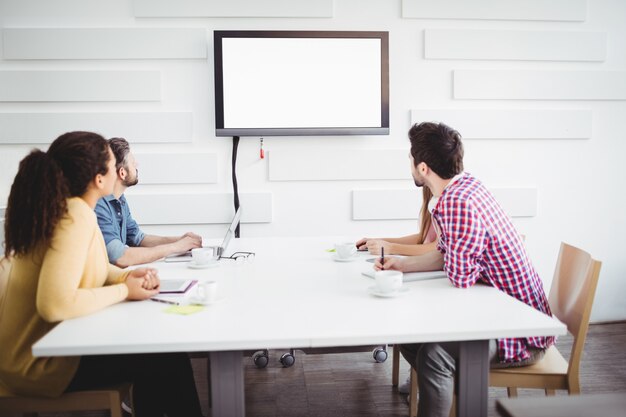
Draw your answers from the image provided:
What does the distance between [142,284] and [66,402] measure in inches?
15.8

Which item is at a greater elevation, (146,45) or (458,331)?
(146,45)

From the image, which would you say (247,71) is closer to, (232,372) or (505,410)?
(232,372)

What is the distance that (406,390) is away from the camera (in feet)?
8.79

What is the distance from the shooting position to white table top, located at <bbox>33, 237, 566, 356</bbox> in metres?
1.34

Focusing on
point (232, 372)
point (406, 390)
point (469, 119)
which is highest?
point (469, 119)

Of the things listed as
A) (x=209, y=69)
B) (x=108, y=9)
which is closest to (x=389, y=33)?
(x=209, y=69)

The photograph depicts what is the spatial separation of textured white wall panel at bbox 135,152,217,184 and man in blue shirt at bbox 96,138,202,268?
79cm

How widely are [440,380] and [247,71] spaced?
95.8 inches

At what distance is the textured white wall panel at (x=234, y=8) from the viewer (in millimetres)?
3508

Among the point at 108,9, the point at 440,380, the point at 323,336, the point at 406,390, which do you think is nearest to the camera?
the point at 323,336

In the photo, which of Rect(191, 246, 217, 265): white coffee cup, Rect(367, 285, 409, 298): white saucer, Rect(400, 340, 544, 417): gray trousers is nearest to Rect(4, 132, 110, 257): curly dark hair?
Rect(191, 246, 217, 265): white coffee cup

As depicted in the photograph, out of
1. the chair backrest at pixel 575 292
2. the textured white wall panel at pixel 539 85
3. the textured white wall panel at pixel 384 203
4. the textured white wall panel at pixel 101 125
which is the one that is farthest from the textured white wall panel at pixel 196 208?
the chair backrest at pixel 575 292

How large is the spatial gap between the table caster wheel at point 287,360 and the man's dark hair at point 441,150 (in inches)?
56.7

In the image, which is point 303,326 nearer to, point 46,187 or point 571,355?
point 46,187
